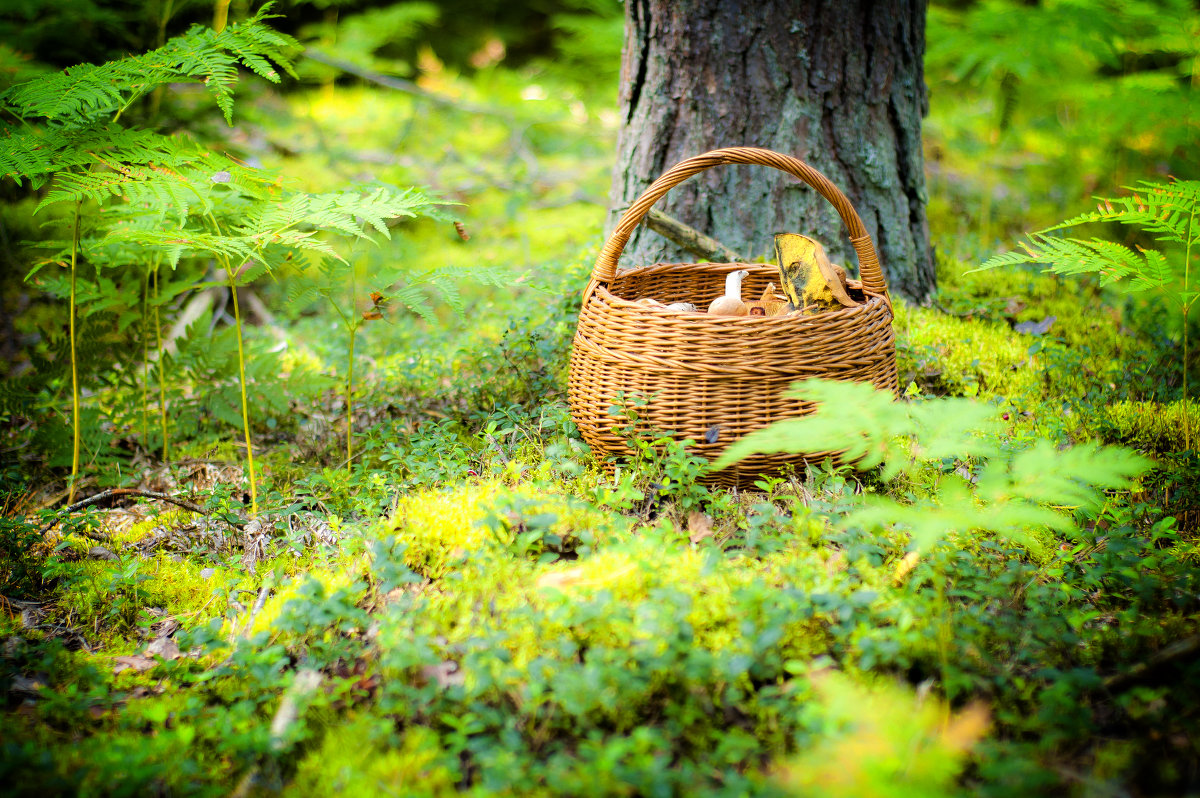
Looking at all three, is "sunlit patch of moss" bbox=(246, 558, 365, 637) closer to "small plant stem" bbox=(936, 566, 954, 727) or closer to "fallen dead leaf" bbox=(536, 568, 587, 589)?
"fallen dead leaf" bbox=(536, 568, 587, 589)

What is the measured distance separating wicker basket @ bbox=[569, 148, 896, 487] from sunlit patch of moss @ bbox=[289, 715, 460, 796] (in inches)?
47.4

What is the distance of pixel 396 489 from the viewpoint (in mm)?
2461

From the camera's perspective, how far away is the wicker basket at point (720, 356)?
2219mm

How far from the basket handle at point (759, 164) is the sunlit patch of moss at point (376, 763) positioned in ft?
5.46

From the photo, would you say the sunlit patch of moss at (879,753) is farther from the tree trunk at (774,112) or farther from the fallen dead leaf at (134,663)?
the tree trunk at (774,112)

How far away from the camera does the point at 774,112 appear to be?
3348 mm

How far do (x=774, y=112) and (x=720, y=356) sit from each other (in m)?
1.78

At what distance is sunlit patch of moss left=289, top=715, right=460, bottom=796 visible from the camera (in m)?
1.44

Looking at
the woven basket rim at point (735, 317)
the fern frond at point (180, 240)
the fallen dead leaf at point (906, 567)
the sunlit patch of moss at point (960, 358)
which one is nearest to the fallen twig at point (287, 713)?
the fern frond at point (180, 240)

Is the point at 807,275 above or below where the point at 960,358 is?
above

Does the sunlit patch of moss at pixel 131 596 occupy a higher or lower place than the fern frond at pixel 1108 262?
lower

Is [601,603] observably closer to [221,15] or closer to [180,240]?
[180,240]

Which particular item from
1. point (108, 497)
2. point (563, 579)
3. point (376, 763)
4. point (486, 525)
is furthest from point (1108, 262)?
point (108, 497)

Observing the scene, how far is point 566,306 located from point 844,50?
190 centimetres
